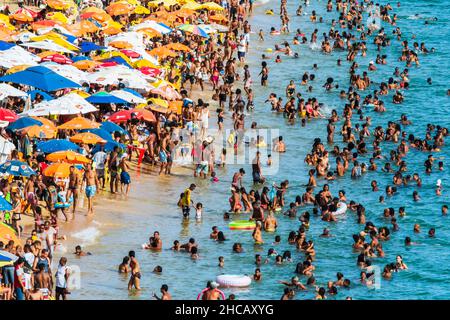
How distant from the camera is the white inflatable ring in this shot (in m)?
28.4

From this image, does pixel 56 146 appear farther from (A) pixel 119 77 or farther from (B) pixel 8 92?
(A) pixel 119 77

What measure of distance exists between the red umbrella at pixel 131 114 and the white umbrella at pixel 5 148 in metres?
5.24

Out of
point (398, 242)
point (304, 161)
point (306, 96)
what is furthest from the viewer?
point (306, 96)

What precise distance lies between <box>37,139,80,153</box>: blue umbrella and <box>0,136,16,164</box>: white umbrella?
722 millimetres

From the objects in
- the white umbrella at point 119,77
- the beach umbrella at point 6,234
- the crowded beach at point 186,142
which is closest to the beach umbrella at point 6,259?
the crowded beach at point 186,142

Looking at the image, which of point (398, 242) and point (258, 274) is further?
point (398, 242)

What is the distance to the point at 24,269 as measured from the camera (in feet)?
82.8

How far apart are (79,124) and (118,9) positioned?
17.9 metres

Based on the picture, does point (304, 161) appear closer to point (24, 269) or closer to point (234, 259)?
point (234, 259)

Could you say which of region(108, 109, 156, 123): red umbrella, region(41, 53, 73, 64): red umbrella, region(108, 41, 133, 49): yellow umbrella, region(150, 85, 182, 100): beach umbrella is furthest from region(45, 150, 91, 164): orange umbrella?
region(108, 41, 133, 49): yellow umbrella

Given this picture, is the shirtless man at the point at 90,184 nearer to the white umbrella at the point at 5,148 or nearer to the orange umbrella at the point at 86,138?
the orange umbrella at the point at 86,138

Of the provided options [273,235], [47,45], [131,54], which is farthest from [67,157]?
[131,54]
